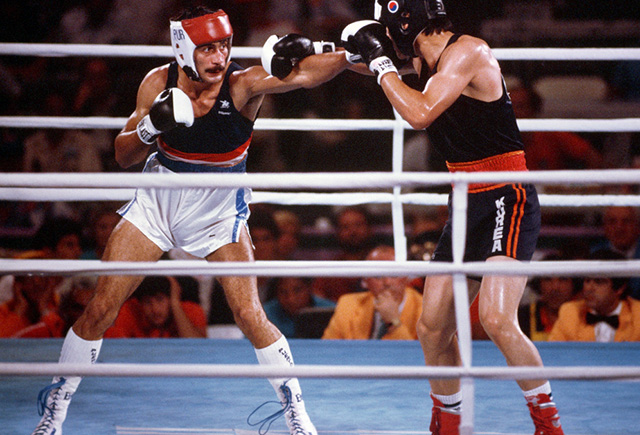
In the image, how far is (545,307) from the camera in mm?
3881

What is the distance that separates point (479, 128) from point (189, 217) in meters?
0.95

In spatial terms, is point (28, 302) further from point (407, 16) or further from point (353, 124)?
point (407, 16)

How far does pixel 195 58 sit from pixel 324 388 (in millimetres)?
1353

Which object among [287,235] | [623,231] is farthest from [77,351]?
[623,231]

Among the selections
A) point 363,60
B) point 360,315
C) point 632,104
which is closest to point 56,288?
point 360,315

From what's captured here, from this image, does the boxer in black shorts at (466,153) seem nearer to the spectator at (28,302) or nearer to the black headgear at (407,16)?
the black headgear at (407,16)

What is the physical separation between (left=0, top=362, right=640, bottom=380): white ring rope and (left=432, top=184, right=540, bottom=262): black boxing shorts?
55cm

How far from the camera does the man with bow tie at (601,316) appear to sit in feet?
11.5

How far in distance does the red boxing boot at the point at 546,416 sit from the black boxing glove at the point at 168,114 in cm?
128

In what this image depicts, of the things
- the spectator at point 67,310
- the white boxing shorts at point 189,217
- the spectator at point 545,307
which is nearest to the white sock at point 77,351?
the white boxing shorts at point 189,217

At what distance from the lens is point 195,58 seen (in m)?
2.38

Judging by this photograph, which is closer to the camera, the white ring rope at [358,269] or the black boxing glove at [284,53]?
the white ring rope at [358,269]

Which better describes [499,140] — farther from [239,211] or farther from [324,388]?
[324,388]

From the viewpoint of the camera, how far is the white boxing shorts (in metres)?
2.38
